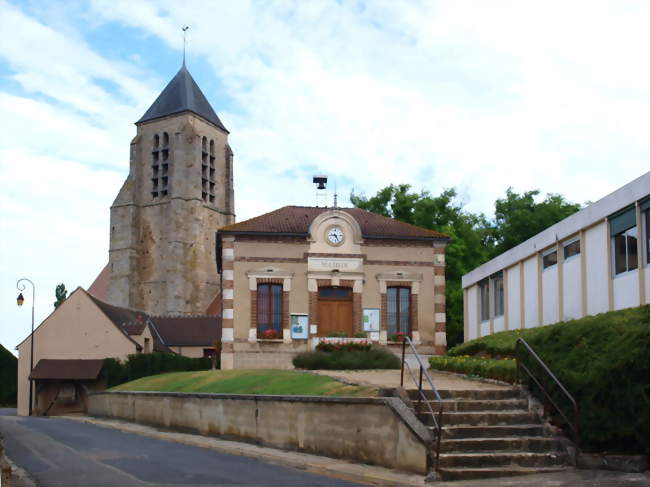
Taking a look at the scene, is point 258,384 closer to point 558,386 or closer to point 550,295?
point 558,386

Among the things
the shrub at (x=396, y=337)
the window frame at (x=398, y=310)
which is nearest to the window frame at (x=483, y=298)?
the window frame at (x=398, y=310)

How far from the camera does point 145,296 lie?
88875 mm

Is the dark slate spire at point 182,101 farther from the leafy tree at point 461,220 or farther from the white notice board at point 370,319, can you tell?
the white notice board at point 370,319

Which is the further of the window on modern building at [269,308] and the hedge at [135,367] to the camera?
the hedge at [135,367]

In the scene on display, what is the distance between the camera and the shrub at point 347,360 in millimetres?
25719

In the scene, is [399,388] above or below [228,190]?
below

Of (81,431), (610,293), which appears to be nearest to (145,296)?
(81,431)

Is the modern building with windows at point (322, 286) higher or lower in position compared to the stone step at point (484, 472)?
higher

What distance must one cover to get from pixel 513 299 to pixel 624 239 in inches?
361

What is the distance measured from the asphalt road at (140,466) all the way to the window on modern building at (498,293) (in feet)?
53.3

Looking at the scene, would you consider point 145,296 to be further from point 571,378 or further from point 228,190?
point 571,378

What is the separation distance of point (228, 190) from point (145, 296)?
15.2 meters

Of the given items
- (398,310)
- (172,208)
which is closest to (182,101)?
(172,208)

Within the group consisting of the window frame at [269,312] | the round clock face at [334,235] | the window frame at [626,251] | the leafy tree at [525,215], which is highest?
the leafy tree at [525,215]
